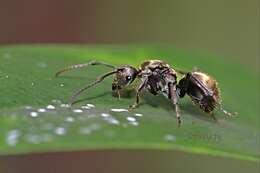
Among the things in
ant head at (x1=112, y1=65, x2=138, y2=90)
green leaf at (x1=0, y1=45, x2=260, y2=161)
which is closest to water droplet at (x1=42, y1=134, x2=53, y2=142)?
green leaf at (x1=0, y1=45, x2=260, y2=161)

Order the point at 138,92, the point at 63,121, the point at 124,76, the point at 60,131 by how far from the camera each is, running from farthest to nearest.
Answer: the point at 124,76
the point at 138,92
the point at 63,121
the point at 60,131

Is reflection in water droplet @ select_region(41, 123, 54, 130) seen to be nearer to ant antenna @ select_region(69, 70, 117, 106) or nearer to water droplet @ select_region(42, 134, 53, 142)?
water droplet @ select_region(42, 134, 53, 142)

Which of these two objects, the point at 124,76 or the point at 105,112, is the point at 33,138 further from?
the point at 124,76

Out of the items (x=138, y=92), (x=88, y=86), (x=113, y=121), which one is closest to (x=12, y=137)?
(x=113, y=121)

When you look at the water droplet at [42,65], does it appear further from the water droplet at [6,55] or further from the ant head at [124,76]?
the ant head at [124,76]

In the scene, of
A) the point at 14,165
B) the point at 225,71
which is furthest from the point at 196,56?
the point at 14,165

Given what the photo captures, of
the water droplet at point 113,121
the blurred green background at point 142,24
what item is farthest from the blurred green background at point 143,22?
the water droplet at point 113,121

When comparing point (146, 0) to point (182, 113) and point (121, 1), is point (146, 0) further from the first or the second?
point (182, 113)
